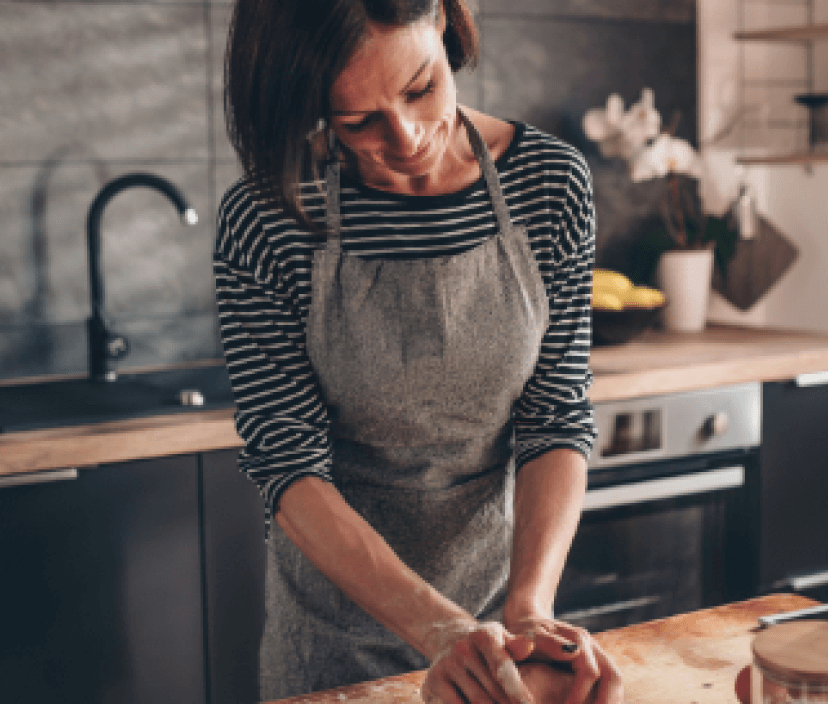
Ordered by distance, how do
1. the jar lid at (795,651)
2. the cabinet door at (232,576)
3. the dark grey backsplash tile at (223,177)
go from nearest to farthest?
the jar lid at (795,651) < the cabinet door at (232,576) < the dark grey backsplash tile at (223,177)

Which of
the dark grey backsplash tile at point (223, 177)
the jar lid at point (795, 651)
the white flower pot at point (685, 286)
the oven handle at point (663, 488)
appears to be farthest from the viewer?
the white flower pot at point (685, 286)

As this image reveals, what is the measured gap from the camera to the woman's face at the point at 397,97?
0.88m

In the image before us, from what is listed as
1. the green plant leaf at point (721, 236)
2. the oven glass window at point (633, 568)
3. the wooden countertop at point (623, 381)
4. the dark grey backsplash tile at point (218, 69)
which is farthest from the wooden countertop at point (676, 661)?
the green plant leaf at point (721, 236)

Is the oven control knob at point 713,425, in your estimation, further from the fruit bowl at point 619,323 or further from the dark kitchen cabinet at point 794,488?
the fruit bowl at point 619,323

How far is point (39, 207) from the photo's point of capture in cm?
201

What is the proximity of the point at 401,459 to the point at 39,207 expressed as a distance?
123 centimetres

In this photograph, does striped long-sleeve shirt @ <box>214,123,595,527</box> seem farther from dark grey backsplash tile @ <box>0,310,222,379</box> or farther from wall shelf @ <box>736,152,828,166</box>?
wall shelf @ <box>736,152,828,166</box>

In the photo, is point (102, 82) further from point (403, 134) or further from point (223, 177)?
point (403, 134)

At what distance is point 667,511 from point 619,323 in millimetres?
422

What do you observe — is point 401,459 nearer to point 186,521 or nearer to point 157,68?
point 186,521

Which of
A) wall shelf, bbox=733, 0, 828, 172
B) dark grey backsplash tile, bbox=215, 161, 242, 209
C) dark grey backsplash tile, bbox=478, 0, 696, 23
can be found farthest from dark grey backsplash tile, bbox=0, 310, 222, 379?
wall shelf, bbox=733, 0, 828, 172

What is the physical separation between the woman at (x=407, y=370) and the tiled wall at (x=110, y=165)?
3.52 feet

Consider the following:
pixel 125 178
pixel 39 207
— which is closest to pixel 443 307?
pixel 125 178

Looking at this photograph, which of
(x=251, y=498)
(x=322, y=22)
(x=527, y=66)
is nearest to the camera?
(x=322, y=22)
